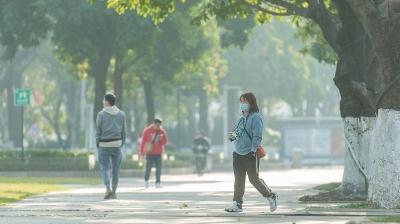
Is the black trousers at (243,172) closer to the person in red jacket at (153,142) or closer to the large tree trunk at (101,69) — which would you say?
the person in red jacket at (153,142)

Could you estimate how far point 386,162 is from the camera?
1781 cm

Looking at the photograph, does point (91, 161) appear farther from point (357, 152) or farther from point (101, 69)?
point (357, 152)

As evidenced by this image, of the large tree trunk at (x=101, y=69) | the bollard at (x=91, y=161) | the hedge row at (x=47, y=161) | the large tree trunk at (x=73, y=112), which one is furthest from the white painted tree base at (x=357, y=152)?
the large tree trunk at (x=73, y=112)

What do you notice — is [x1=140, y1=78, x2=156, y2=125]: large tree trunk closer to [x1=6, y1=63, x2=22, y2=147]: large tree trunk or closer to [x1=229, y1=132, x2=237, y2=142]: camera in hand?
[x1=6, y1=63, x2=22, y2=147]: large tree trunk

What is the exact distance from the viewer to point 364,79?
22.3m

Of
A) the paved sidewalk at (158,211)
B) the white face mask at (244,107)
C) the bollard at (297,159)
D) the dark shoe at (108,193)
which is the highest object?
the white face mask at (244,107)

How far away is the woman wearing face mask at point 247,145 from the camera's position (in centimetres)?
1772

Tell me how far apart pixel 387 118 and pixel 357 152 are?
423 cm

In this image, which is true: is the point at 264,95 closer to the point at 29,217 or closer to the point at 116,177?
the point at 116,177

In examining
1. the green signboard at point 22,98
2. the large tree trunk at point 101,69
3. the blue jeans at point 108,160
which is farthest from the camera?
the large tree trunk at point 101,69

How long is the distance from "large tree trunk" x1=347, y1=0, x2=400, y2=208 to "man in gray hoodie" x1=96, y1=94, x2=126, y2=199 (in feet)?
21.5

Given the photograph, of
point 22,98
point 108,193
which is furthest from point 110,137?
point 22,98

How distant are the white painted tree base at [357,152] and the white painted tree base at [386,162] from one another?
12.8ft

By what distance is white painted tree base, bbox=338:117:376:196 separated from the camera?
22.0m
